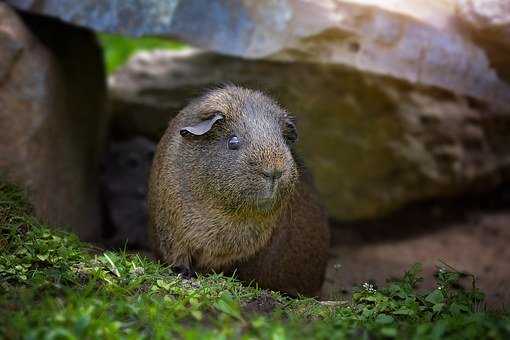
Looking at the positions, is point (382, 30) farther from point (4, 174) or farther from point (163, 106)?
point (4, 174)

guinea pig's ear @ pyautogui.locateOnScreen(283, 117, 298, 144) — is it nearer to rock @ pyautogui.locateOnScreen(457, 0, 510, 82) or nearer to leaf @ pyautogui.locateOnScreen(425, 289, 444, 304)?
leaf @ pyautogui.locateOnScreen(425, 289, 444, 304)

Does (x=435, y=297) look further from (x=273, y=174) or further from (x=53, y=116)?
(x=53, y=116)

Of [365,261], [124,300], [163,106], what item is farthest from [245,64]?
[124,300]

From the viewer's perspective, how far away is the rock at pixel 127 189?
716cm

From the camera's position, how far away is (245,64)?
7453 mm

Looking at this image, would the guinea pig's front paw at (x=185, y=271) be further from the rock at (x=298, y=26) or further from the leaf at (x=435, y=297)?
the rock at (x=298, y=26)

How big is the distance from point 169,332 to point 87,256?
3.81 ft

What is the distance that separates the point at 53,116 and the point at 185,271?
229 cm

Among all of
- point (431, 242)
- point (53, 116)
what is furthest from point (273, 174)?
point (431, 242)

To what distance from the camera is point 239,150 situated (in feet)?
15.3

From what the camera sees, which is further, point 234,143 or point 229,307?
point 234,143

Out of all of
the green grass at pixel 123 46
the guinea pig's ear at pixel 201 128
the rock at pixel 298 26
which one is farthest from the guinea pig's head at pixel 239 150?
the green grass at pixel 123 46

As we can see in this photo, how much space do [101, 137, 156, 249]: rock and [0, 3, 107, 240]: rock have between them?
0.17m

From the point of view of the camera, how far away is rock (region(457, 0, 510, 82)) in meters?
5.75
